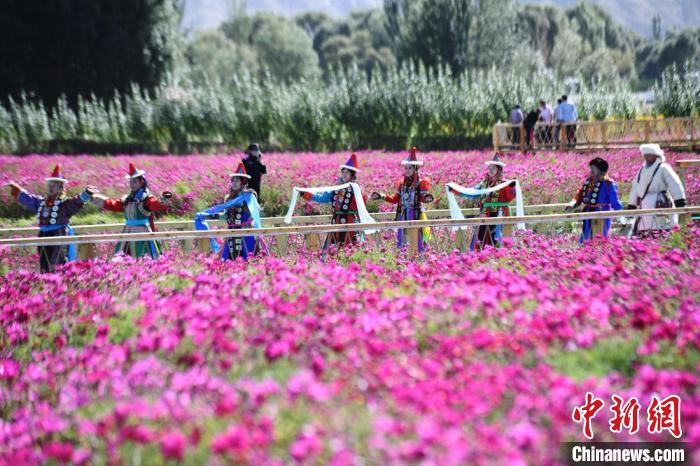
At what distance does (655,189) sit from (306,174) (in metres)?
8.42

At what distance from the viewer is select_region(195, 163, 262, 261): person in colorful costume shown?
8.71 meters

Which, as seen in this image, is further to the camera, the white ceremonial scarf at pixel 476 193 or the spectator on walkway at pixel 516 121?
the spectator on walkway at pixel 516 121

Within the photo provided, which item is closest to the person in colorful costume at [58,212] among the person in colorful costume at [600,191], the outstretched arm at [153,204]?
the outstretched arm at [153,204]

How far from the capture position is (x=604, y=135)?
71.4 feet

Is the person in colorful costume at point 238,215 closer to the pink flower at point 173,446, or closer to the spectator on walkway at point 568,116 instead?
the pink flower at point 173,446

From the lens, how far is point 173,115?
25.9 metres

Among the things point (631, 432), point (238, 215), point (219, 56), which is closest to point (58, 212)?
point (238, 215)

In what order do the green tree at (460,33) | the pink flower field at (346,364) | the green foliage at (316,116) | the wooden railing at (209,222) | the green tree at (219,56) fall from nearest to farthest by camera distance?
1. the pink flower field at (346,364)
2. the wooden railing at (209,222)
3. the green foliage at (316,116)
4. the green tree at (460,33)
5. the green tree at (219,56)

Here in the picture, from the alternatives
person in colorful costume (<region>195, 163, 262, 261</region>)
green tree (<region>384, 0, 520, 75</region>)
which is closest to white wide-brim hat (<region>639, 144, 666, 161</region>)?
person in colorful costume (<region>195, 163, 262, 261</region>)

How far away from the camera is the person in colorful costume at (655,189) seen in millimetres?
8891

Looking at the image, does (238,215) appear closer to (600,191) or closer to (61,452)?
(600,191)

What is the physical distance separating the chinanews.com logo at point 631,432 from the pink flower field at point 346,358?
26mm

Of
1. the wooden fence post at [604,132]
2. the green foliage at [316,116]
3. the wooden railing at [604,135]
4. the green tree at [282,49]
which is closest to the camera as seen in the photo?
the wooden railing at [604,135]

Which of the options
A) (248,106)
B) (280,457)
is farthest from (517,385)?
(248,106)
